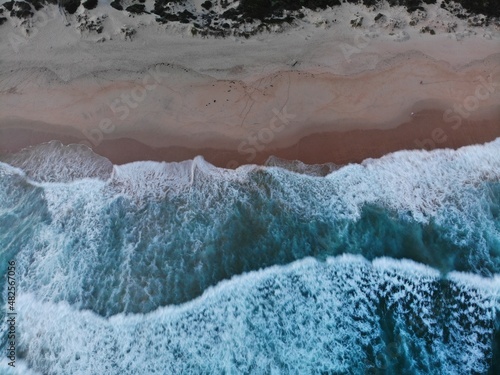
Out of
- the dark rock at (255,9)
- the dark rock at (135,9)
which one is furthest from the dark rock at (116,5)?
the dark rock at (255,9)

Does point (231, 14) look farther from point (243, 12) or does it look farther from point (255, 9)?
point (255, 9)

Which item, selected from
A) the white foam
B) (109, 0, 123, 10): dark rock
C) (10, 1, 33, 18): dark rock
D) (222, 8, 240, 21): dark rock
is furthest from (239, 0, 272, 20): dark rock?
the white foam

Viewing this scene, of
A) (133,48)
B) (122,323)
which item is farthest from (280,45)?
(122,323)

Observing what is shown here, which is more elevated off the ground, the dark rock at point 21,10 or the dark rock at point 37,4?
the dark rock at point 37,4

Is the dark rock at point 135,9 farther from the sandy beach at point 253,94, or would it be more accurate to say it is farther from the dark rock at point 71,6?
the dark rock at point 71,6

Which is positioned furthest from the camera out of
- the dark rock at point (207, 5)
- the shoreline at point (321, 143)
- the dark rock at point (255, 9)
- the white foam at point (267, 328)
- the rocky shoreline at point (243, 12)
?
the dark rock at point (207, 5)

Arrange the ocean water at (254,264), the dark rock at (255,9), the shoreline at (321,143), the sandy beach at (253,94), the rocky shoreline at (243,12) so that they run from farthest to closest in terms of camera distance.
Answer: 1. the dark rock at (255,9)
2. the rocky shoreline at (243,12)
3. the sandy beach at (253,94)
4. the shoreline at (321,143)
5. the ocean water at (254,264)

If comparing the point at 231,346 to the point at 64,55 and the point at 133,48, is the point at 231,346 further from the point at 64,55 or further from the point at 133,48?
the point at 64,55

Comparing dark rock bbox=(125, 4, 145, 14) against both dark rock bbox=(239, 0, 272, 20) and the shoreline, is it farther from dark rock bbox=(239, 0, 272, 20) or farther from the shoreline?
the shoreline
